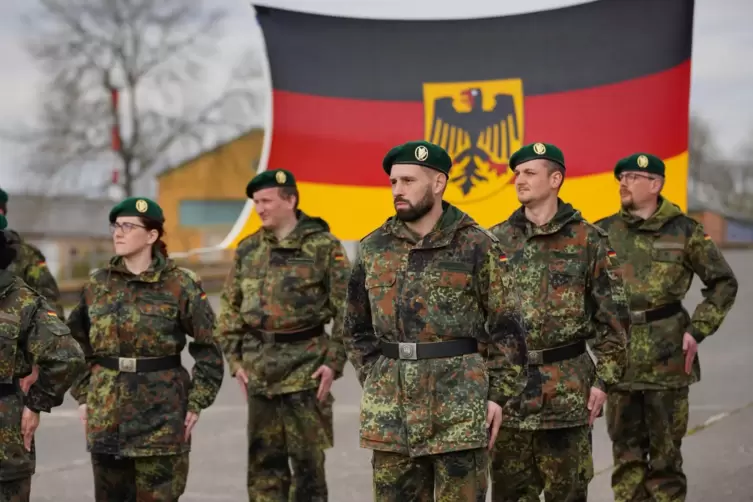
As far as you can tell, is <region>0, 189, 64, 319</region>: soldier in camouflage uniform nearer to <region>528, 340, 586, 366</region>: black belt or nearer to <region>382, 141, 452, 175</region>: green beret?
<region>528, 340, 586, 366</region>: black belt

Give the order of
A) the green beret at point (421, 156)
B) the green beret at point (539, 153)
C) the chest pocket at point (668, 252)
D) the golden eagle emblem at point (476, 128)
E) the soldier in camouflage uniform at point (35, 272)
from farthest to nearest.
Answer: the golden eagle emblem at point (476, 128), the soldier in camouflage uniform at point (35, 272), the chest pocket at point (668, 252), the green beret at point (539, 153), the green beret at point (421, 156)

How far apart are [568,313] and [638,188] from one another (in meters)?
1.62

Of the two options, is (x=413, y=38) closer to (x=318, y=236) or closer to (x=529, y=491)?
(x=318, y=236)

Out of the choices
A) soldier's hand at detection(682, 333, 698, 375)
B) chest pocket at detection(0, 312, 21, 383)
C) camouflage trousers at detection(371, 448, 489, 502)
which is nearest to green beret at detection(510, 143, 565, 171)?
soldier's hand at detection(682, 333, 698, 375)

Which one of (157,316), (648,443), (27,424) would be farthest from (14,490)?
(648,443)

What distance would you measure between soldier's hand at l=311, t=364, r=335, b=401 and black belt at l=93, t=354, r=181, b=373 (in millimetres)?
1262

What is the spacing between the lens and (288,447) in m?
7.29

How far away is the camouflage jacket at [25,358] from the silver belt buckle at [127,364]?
65 cm

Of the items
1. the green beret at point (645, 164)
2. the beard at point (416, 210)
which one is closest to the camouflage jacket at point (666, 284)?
the green beret at point (645, 164)

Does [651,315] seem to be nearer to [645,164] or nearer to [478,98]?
[645,164]

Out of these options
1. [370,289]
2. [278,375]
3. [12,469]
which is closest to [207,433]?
[278,375]

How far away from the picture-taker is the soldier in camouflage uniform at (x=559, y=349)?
602 centimetres

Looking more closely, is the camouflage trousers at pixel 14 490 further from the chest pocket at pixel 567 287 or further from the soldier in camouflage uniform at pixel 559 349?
the chest pocket at pixel 567 287

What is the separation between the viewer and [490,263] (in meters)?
4.93
